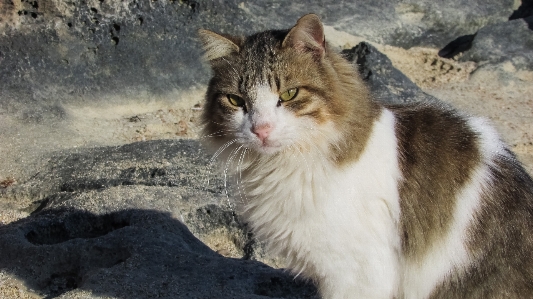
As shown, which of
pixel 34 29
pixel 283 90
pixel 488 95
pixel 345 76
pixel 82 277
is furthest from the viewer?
pixel 488 95

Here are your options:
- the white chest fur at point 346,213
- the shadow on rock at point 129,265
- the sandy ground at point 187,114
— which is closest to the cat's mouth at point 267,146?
the white chest fur at point 346,213

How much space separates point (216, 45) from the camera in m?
2.66

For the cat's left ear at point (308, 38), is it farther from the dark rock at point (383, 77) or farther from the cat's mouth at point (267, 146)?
the dark rock at point (383, 77)

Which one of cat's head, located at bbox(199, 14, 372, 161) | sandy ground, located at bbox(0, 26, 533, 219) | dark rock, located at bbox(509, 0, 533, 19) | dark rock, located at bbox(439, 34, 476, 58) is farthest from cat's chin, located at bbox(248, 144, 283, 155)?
dark rock, located at bbox(509, 0, 533, 19)

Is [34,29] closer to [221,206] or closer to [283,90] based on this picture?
[221,206]

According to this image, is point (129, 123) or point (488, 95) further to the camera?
point (488, 95)

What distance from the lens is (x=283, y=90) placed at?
2.45 m

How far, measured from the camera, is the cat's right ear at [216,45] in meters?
2.62

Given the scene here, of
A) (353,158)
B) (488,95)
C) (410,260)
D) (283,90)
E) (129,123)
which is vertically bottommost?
(129,123)

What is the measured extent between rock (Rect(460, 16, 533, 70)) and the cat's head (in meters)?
5.35

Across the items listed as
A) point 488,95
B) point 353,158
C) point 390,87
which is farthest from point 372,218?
point 488,95

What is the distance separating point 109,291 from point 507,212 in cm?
202

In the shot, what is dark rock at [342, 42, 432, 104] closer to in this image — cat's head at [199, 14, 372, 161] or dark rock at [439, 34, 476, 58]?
dark rock at [439, 34, 476, 58]

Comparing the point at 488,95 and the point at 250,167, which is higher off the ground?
the point at 250,167
